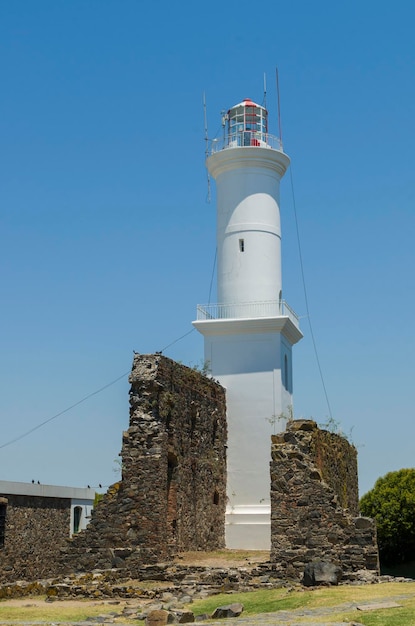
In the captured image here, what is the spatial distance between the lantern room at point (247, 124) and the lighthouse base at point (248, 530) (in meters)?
11.2

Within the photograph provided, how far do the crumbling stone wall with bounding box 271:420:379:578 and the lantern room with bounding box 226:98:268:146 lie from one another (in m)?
10.8

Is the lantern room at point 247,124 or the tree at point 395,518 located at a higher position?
the lantern room at point 247,124

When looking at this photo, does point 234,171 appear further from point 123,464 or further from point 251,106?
point 123,464

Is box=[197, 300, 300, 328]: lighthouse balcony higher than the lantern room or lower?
lower

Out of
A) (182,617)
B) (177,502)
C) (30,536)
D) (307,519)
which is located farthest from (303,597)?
(30,536)

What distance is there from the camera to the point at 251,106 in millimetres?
28547

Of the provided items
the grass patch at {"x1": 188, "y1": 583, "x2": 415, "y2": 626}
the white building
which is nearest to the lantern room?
the white building

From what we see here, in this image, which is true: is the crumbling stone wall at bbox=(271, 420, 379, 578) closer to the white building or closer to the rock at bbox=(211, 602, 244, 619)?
the rock at bbox=(211, 602, 244, 619)

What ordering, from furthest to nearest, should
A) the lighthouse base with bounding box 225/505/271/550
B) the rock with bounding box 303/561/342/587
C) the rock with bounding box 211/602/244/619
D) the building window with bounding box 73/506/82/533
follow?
1. the building window with bounding box 73/506/82/533
2. the lighthouse base with bounding box 225/505/271/550
3. the rock with bounding box 303/561/342/587
4. the rock with bounding box 211/602/244/619

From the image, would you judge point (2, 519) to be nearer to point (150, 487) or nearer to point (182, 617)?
point (150, 487)

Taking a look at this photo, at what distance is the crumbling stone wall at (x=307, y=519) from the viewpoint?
1842 cm

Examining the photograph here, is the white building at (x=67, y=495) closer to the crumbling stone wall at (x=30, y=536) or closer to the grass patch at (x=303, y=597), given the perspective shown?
the crumbling stone wall at (x=30, y=536)

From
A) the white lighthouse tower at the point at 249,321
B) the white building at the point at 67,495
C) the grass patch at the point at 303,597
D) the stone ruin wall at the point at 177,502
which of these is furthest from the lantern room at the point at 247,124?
the grass patch at the point at 303,597

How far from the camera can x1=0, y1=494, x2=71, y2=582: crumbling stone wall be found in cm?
2633
